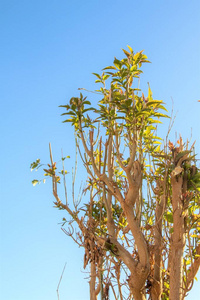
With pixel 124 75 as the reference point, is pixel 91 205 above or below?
below

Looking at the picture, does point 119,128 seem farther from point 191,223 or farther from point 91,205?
point 191,223

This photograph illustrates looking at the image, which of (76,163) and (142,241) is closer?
(142,241)

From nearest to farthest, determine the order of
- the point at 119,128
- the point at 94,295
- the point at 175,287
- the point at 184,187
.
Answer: the point at 175,287, the point at 184,187, the point at 119,128, the point at 94,295

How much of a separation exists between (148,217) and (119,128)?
2.79ft

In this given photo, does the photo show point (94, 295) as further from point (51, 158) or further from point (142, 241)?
point (51, 158)

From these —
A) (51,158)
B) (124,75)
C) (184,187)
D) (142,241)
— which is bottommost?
(142,241)

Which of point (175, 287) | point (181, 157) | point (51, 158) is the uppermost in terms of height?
point (51, 158)

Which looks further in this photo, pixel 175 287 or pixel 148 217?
pixel 148 217

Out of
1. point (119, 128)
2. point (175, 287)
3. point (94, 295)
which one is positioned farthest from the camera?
point (94, 295)

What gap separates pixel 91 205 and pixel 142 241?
699 mm

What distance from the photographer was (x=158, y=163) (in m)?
2.86

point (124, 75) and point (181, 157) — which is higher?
point (124, 75)

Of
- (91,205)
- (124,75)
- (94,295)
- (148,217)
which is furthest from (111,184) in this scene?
(94,295)

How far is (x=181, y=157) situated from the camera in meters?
2.72
